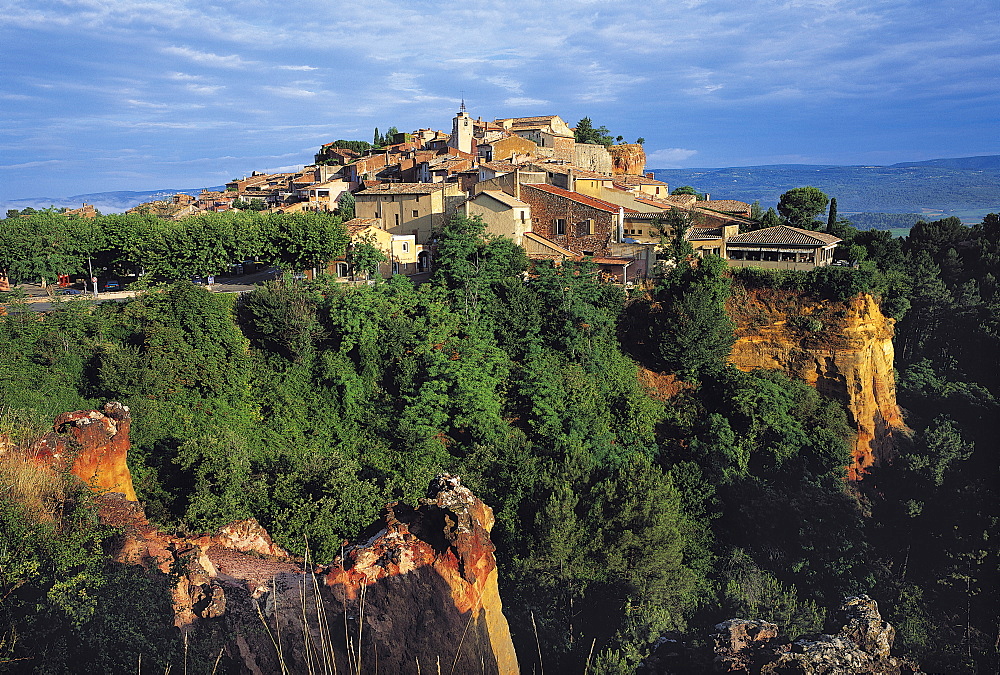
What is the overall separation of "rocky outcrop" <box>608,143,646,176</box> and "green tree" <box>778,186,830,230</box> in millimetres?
17435

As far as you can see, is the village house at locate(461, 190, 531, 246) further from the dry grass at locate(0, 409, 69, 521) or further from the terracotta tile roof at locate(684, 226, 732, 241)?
the dry grass at locate(0, 409, 69, 521)

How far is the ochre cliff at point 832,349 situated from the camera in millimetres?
27766

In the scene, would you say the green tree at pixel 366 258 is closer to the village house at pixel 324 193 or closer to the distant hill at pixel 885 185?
the village house at pixel 324 193

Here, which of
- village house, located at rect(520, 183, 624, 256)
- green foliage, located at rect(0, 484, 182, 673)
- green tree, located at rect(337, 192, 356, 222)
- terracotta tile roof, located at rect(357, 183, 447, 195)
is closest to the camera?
green foliage, located at rect(0, 484, 182, 673)

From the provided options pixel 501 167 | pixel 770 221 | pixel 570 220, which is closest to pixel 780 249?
pixel 770 221

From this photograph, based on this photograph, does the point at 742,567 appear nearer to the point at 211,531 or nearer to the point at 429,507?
the point at 429,507

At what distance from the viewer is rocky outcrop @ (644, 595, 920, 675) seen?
12539mm

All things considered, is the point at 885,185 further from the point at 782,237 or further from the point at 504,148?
the point at 782,237

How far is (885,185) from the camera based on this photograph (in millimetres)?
113062

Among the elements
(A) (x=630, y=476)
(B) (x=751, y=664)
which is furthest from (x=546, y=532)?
(B) (x=751, y=664)

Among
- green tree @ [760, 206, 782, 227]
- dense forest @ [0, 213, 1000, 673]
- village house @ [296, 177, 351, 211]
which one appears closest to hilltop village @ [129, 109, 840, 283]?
green tree @ [760, 206, 782, 227]

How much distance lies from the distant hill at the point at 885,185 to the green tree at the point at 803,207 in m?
47.0

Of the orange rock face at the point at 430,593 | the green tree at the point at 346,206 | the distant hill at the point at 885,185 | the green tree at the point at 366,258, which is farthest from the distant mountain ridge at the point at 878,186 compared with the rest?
the orange rock face at the point at 430,593

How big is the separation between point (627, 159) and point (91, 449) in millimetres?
50202
